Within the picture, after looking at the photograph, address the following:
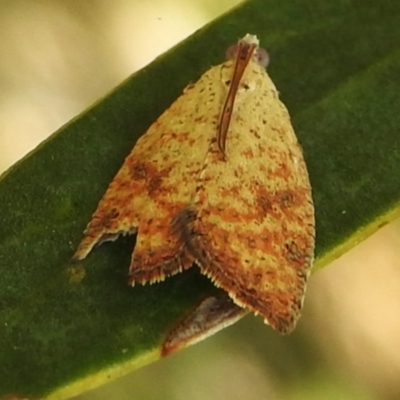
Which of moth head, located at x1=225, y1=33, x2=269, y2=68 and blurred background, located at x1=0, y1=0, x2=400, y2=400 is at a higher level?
moth head, located at x1=225, y1=33, x2=269, y2=68

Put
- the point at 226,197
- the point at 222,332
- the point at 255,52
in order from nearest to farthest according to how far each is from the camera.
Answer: the point at 226,197, the point at 255,52, the point at 222,332

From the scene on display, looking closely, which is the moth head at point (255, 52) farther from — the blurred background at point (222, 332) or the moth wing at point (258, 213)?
the blurred background at point (222, 332)

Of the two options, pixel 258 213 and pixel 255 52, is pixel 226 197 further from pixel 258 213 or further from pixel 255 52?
pixel 255 52

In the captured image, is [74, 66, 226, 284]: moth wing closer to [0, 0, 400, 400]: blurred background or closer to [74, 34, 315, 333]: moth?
[74, 34, 315, 333]: moth

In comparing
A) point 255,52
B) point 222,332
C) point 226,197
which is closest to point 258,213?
point 226,197

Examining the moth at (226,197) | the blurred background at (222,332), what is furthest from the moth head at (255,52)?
the blurred background at (222,332)

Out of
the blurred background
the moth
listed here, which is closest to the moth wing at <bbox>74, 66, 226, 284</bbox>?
the moth

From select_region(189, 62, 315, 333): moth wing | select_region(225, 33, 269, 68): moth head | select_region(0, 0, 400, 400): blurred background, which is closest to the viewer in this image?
select_region(189, 62, 315, 333): moth wing

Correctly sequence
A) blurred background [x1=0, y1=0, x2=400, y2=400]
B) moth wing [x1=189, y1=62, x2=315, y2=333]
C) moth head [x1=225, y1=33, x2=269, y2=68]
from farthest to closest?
blurred background [x1=0, y1=0, x2=400, y2=400] → moth head [x1=225, y1=33, x2=269, y2=68] → moth wing [x1=189, y1=62, x2=315, y2=333]
